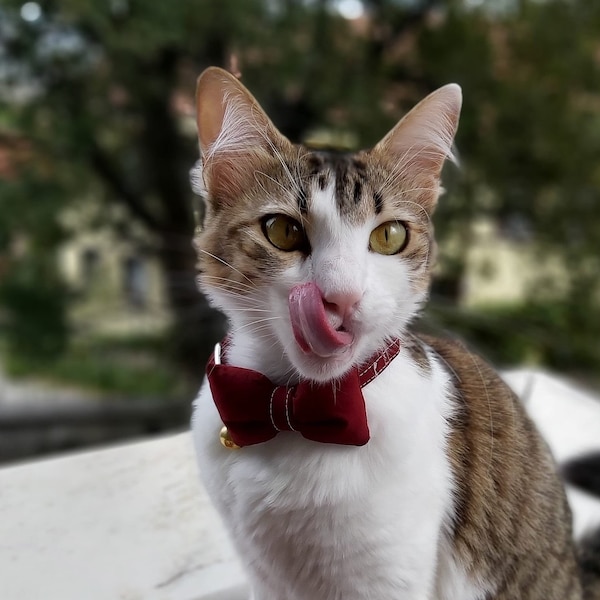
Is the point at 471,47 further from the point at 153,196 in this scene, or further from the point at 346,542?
the point at 346,542

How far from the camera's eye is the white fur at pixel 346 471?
0.46 metres

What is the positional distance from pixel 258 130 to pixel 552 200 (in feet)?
4.26

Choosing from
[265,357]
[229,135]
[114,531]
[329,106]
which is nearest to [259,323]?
[265,357]

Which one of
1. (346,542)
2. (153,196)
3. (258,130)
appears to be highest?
(258,130)

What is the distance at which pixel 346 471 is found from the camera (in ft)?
1.58

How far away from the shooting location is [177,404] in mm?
1446

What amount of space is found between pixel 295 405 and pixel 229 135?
0.21 m

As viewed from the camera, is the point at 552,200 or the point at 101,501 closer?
the point at 101,501

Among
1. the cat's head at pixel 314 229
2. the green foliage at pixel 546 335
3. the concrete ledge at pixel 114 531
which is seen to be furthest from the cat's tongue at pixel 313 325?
the green foliage at pixel 546 335

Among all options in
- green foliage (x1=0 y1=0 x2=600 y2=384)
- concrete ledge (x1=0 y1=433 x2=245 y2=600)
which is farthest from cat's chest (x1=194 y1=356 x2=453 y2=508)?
green foliage (x1=0 y1=0 x2=600 y2=384)

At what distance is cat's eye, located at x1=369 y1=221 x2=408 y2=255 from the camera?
482 millimetres

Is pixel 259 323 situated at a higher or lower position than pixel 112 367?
higher

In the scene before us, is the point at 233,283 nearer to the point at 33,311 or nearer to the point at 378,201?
the point at 378,201

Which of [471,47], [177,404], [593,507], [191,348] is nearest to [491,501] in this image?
[593,507]
